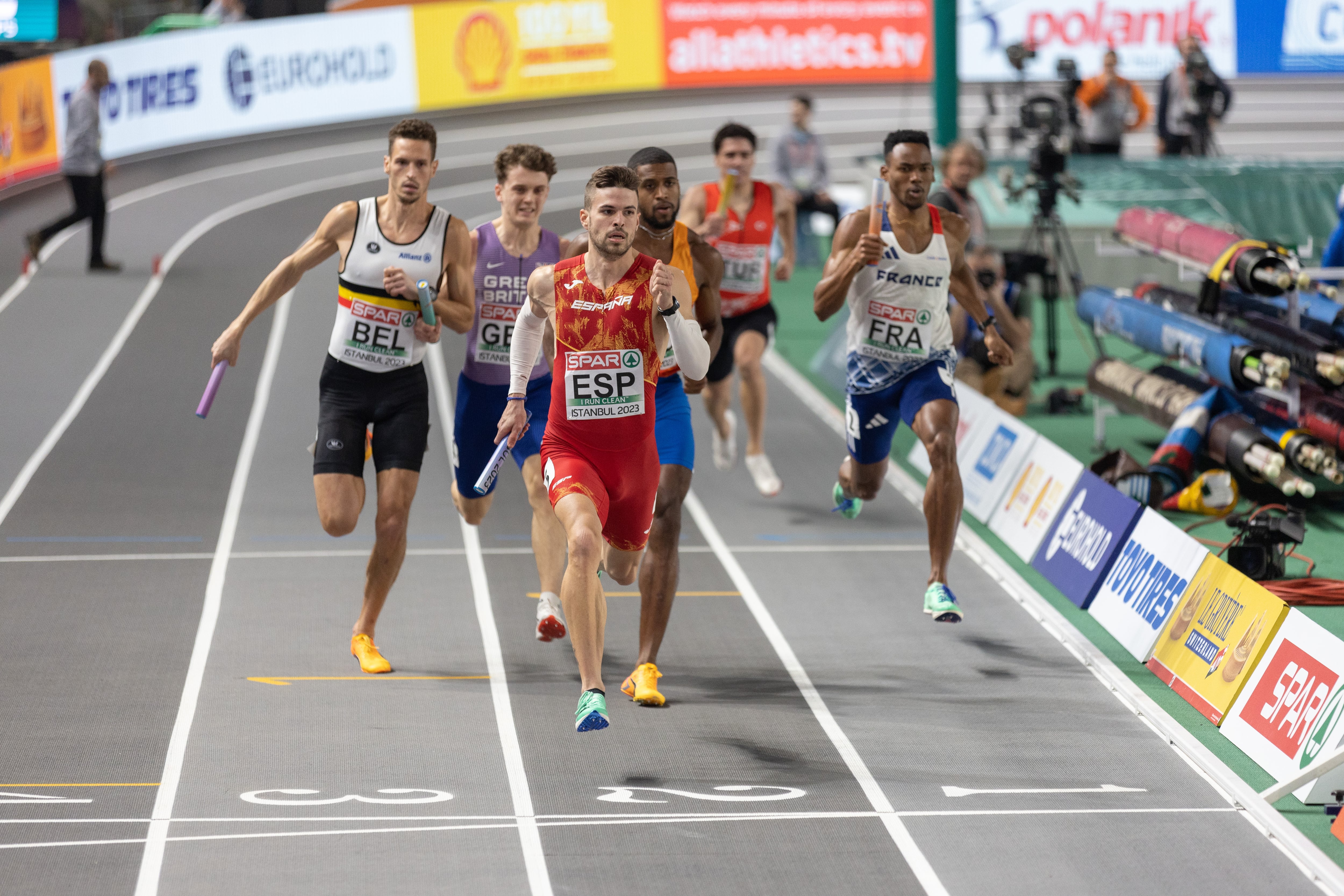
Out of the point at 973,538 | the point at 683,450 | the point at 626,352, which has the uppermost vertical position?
the point at 626,352

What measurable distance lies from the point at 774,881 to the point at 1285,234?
1381cm

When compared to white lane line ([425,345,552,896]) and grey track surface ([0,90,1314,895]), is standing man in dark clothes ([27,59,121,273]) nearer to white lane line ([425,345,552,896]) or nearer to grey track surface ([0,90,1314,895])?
grey track surface ([0,90,1314,895])

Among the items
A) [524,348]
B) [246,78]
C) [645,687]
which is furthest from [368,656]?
[246,78]

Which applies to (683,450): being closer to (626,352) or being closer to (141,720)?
(626,352)

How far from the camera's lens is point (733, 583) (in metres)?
8.81

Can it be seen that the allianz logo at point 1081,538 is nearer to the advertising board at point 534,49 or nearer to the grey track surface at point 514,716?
the grey track surface at point 514,716

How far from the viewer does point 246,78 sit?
936 inches

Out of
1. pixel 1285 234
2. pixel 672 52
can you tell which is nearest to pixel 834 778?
pixel 1285 234

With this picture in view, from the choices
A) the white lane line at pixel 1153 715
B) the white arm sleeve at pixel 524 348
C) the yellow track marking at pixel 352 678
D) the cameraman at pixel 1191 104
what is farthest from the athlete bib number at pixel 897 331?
the cameraman at pixel 1191 104

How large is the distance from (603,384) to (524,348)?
0.38m

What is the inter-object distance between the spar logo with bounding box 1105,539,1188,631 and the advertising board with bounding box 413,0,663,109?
18.7 meters

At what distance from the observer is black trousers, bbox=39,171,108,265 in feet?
53.1

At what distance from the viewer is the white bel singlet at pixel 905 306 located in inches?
300

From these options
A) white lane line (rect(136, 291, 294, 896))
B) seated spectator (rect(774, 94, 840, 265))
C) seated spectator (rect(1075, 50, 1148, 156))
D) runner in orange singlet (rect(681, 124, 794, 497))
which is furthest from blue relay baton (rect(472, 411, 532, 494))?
seated spectator (rect(1075, 50, 1148, 156))
